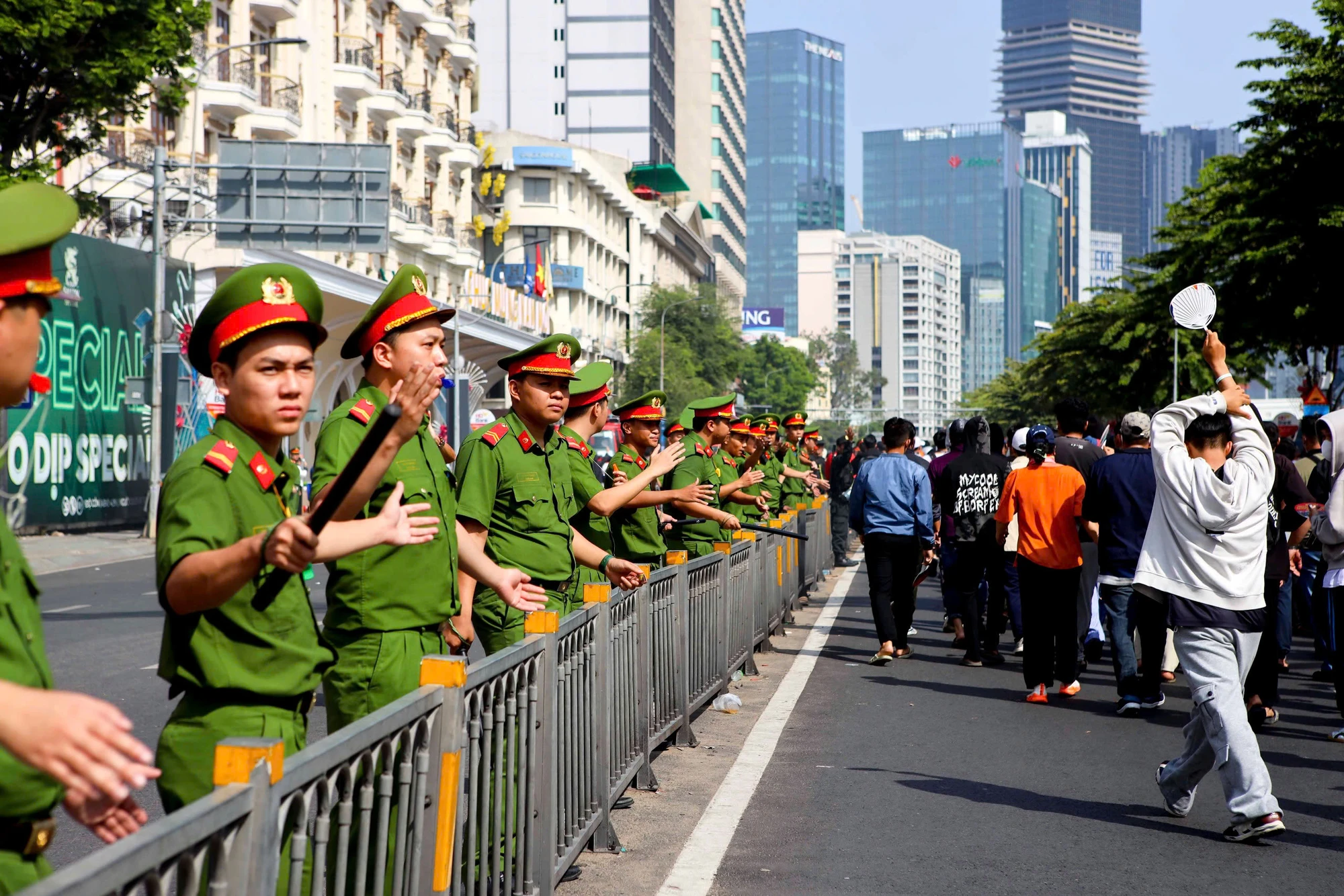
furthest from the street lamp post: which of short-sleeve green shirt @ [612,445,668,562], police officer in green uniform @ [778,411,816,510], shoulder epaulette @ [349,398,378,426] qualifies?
shoulder epaulette @ [349,398,378,426]

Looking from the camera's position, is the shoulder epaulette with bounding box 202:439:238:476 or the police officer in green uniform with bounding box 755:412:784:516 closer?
the shoulder epaulette with bounding box 202:439:238:476

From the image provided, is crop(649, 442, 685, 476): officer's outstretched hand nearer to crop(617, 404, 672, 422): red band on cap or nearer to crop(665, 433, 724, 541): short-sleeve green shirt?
crop(617, 404, 672, 422): red band on cap

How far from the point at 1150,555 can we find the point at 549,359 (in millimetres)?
3042

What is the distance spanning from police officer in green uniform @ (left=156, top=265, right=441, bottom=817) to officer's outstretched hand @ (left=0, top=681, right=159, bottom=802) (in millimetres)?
905

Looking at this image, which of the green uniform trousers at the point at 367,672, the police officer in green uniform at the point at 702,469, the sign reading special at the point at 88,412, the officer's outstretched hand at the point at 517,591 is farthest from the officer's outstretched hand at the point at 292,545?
the sign reading special at the point at 88,412

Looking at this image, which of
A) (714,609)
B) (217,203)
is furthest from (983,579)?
(217,203)

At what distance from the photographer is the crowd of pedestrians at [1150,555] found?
676cm

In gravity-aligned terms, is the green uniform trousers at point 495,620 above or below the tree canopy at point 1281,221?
below

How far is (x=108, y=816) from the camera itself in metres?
2.46

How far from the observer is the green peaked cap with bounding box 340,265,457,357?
14.6 ft

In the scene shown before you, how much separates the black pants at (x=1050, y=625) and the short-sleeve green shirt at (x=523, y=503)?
5347mm

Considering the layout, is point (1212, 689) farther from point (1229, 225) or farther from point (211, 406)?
point (211, 406)

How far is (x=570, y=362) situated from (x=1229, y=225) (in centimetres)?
2298

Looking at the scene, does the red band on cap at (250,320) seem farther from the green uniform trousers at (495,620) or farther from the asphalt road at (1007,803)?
the asphalt road at (1007,803)
